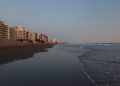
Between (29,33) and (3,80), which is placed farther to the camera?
(29,33)

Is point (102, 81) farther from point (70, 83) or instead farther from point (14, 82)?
point (14, 82)

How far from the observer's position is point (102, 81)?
13828 millimetres

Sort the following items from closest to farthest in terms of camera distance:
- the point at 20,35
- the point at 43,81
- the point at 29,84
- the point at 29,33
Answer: the point at 29,84, the point at 43,81, the point at 20,35, the point at 29,33

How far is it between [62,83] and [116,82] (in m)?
3.32

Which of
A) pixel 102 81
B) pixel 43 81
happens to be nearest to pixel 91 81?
pixel 102 81

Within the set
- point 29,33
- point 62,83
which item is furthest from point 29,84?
point 29,33

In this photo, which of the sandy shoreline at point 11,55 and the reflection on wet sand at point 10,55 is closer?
the reflection on wet sand at point 10,55

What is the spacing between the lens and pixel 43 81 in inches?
524

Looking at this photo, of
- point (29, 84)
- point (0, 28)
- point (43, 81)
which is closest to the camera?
point (29, 84)

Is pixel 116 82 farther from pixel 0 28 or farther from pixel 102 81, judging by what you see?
pixel 0 28

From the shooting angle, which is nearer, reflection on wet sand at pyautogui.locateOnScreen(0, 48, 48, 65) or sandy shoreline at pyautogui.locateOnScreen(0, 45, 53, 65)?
reflection on wet sand at pyautogui.locateOnScreen(0, 48, 48, 65)

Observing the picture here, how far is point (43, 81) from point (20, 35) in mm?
175274

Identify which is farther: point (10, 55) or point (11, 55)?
point (11, 55)

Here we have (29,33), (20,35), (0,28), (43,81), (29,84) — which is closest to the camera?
(29,84)
